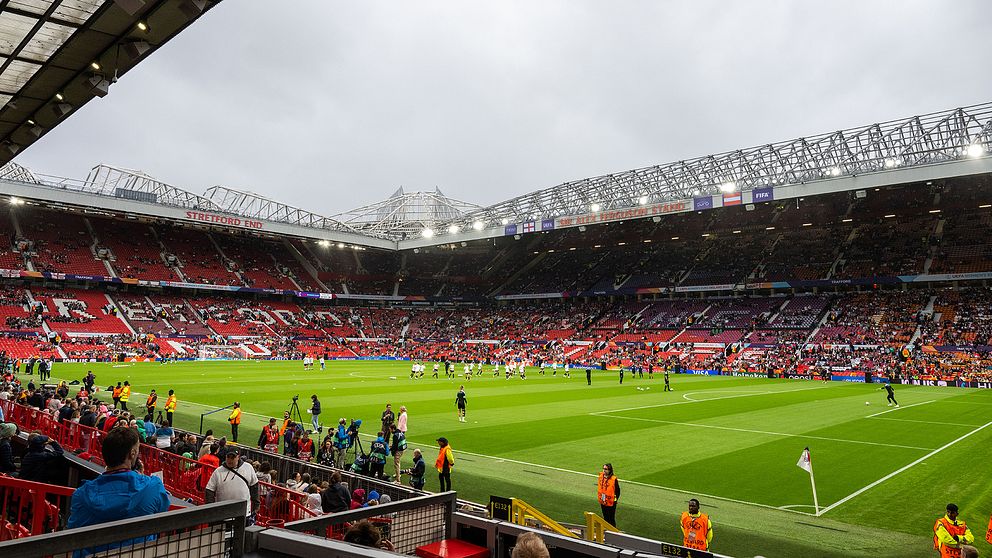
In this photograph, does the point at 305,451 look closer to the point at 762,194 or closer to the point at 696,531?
the point at 696,531

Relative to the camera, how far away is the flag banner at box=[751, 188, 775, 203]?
1848 inches

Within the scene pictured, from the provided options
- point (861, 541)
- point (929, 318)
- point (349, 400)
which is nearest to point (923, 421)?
point (861, 541)

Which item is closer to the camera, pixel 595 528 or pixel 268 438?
pixel 595 528

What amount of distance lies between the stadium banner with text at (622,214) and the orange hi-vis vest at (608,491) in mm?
43756

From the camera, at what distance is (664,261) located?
75.7 m

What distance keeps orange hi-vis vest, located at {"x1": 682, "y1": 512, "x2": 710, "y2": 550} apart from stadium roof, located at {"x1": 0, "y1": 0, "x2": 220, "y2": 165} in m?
10.2

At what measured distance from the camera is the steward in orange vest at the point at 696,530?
859cm

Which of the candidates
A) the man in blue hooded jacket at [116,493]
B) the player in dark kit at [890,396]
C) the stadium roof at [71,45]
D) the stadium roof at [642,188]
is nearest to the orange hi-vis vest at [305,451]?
the stadium roof at [71,45]

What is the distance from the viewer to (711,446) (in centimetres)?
1900

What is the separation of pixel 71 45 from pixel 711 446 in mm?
→ 19237

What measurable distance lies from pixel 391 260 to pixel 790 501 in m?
85.9

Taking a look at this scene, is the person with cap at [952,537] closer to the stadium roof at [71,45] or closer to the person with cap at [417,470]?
the person with cap at [417,470]

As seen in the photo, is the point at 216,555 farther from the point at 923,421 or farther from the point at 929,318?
the point at 929,318

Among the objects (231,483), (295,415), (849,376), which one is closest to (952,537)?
(231,483)
